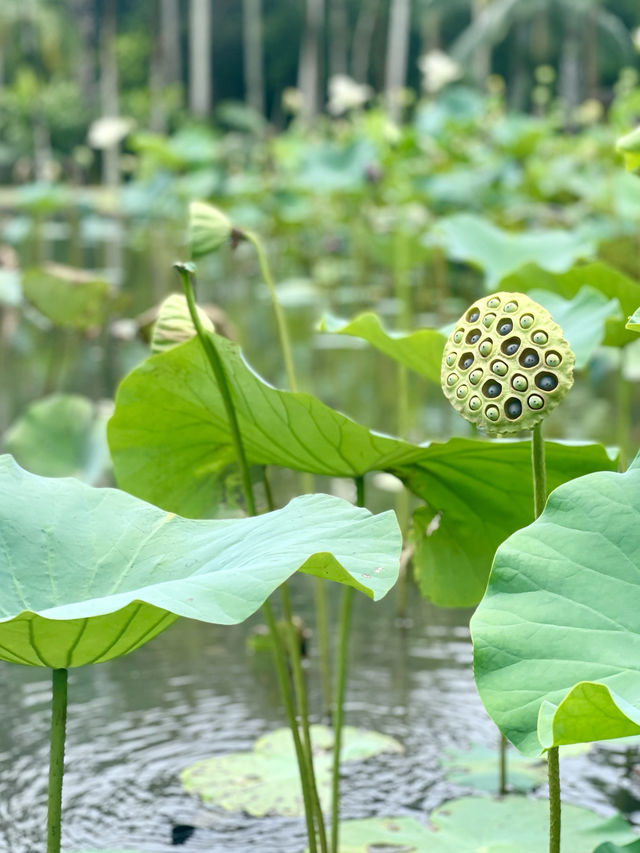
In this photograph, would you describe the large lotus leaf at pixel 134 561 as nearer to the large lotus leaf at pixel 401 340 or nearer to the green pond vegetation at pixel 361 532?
the green pond vegetation at pixel 361 532

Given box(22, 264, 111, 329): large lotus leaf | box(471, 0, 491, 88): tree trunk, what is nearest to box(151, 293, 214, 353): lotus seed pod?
box(22, 264, 111, 329): large lotus leaf

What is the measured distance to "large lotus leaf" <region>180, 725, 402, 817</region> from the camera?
5.19ft

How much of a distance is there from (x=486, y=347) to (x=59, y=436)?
1.72m

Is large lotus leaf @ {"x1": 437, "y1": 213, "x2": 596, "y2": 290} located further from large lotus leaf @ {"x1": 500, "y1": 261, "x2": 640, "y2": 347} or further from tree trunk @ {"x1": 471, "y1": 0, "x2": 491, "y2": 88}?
tree trunk @ {"x1": 471, "y1": 0, "x2": 491, "y2": 88}

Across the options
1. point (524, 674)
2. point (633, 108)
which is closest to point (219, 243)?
point (524, 674)

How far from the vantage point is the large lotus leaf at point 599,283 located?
5.62ft

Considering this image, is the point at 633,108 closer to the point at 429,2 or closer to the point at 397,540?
the point at 397,540

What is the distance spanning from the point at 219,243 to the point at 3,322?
4.82m

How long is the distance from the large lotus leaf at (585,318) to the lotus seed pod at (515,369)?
50 cm

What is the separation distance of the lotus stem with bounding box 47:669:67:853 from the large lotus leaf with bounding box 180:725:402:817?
63 cm

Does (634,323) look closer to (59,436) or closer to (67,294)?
(59,436)

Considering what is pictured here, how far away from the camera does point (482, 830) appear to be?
A: 4.79 feet

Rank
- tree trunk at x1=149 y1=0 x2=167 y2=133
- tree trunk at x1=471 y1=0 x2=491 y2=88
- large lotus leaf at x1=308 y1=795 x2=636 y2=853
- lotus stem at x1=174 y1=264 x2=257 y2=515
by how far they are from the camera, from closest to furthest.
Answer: lotus stem at x1=174 y1=264 x2=257 y2=515, large lotus leaf at x1=308 y1=795 x2=636 y2=853, tree trunk at x1=149 y1=0 x2=167 y2=133, tree trunk at x1=471 y1=0 x2=491 y2=88

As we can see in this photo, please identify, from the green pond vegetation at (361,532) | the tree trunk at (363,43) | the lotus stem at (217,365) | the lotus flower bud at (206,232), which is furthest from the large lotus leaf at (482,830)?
the tree trunk at (363,43)
